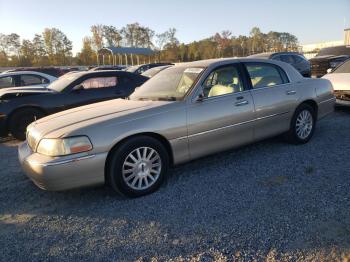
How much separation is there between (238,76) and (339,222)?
2421mm

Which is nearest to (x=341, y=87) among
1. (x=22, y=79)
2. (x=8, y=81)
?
(x=22, y=79)

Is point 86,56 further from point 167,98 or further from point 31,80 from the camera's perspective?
point 167,98

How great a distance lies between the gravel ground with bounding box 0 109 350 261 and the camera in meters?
2.70

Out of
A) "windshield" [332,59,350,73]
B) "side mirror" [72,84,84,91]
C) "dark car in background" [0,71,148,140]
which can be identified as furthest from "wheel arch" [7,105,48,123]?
"windshield" [332,59,350,73]

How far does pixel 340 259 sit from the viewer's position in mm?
2473

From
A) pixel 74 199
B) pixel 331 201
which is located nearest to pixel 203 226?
pixel 331 201

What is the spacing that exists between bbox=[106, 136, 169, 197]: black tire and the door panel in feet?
1.43

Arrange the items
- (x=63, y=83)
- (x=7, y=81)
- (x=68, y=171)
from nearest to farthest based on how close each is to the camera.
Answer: (x=68, y=171)
(x=63, y=83)
(x=7, y=81)

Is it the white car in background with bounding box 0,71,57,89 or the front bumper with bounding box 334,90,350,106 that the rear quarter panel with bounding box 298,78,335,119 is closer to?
the front bumper with bounding box 334,90,350,106

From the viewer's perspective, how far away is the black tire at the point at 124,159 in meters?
3.57

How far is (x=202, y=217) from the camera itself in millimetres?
3203

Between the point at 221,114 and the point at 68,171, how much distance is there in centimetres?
201

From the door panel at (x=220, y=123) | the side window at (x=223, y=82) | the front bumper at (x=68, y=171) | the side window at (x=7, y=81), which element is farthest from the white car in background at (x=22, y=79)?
the door panel at (x=220, y=123)

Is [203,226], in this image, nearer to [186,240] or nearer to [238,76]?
[186,240]
